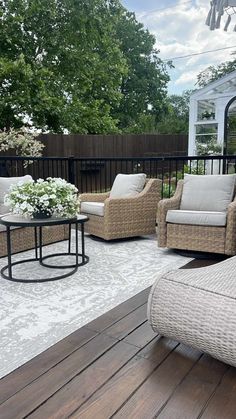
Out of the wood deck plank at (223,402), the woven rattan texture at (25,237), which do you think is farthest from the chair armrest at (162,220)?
the wood deck plank at (223,402)

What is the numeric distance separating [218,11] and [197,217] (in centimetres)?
185

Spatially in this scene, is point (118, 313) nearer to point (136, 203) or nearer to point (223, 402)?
point (223, 402)

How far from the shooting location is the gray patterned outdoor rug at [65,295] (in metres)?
1.89

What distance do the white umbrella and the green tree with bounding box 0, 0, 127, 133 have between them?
6781 mm

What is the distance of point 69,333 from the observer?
196cm

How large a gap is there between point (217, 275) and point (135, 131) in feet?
50.4

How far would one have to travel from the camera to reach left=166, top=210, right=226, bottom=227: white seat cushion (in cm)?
342

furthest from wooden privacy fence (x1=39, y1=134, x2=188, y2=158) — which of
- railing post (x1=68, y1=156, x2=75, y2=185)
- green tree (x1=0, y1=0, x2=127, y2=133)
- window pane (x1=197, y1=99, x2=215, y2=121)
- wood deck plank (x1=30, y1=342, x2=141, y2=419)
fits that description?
wood deck plank (x1=30, y1=342, x2=141, y2=419)

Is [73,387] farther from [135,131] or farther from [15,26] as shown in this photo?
[135,131]

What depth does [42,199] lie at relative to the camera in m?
2.83

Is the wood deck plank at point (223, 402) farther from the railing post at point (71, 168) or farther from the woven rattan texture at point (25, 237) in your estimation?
the railing post at point (71, 168)

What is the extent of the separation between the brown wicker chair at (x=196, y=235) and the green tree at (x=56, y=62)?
21.6 feet

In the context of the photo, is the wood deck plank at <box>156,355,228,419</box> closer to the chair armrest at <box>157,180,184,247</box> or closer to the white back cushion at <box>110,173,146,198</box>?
the chair armrest at <box>157,180,184,247</box>

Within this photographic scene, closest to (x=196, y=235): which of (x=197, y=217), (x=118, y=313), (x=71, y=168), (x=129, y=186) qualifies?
(x=197, y=217)
